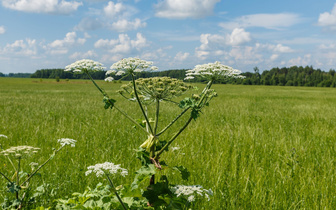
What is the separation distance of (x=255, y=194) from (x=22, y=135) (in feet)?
15.4

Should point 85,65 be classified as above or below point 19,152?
above

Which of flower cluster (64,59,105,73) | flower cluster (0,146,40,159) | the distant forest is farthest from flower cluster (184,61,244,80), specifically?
the distant forest

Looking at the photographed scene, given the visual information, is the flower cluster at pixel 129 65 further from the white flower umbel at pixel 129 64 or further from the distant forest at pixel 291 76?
the distant forest at pixel 291 76

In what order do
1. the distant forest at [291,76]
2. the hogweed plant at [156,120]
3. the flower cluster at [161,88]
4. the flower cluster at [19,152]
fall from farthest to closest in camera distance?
the distant forest at [291,76] → the flower cluster at [19,152] → the flower cluster at [161,88] → the hogweed plant at [156,120]

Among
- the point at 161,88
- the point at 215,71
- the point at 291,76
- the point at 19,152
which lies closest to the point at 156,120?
the point at 161,88

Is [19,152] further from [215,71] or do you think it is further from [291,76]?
[291,76]

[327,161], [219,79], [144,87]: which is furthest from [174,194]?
[327,161]

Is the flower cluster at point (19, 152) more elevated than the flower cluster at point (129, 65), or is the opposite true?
the flower cluster at point (129, 65)

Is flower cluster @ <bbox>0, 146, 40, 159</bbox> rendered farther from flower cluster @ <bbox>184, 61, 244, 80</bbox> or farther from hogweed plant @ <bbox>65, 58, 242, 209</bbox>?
flower cluster @ <bbox>184, 61, 244, 80</bbox>

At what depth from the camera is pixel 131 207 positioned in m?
1.76

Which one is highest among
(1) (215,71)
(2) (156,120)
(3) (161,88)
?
(1) (215,71)

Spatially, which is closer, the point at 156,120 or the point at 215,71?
the point at 156,120

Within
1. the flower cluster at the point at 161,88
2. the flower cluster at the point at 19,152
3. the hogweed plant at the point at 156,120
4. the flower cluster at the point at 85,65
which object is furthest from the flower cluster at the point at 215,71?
the flower cluster at the point at 19,152

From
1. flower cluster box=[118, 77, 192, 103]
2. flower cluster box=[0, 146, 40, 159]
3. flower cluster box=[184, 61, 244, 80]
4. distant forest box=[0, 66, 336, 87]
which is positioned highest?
distant forest box=[0, 66, 336, 87]
